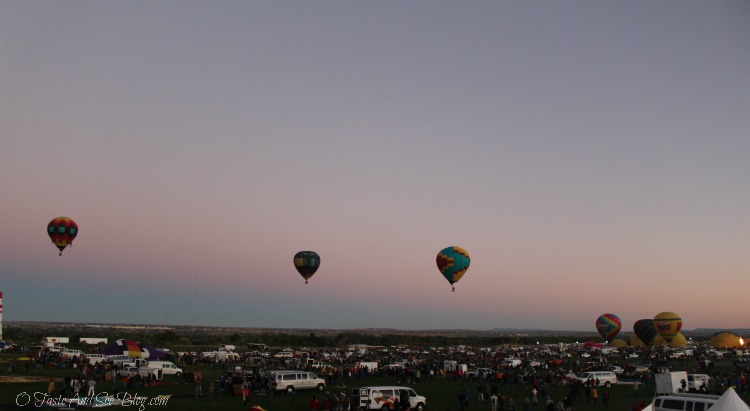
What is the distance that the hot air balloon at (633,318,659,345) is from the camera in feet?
230

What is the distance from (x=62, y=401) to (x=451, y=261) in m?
27.8

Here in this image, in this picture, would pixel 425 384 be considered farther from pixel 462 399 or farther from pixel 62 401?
pixel 62 401

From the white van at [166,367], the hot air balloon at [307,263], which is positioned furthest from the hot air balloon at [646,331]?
the white van at [166,367]

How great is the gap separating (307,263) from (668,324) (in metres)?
38.5

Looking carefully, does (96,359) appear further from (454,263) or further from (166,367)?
(454,263)

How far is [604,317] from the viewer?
77.8m

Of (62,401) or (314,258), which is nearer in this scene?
(62,401)

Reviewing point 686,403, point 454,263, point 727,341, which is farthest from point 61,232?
point 727,341

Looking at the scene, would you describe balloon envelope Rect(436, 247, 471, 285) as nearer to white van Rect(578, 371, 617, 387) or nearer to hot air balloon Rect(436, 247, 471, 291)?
hot air balloon Rect(436, 247, 471, 291)

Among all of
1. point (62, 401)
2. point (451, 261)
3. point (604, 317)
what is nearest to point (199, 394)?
point (62, 401)

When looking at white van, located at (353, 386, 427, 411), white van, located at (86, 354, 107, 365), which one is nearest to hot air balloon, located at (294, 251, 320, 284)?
white van, located at (86, 354, 107, 365)

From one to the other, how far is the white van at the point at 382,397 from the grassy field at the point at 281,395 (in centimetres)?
147

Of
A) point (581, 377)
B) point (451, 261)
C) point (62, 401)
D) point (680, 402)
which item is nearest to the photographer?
point (680, 402)

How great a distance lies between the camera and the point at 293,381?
30.0 metres
